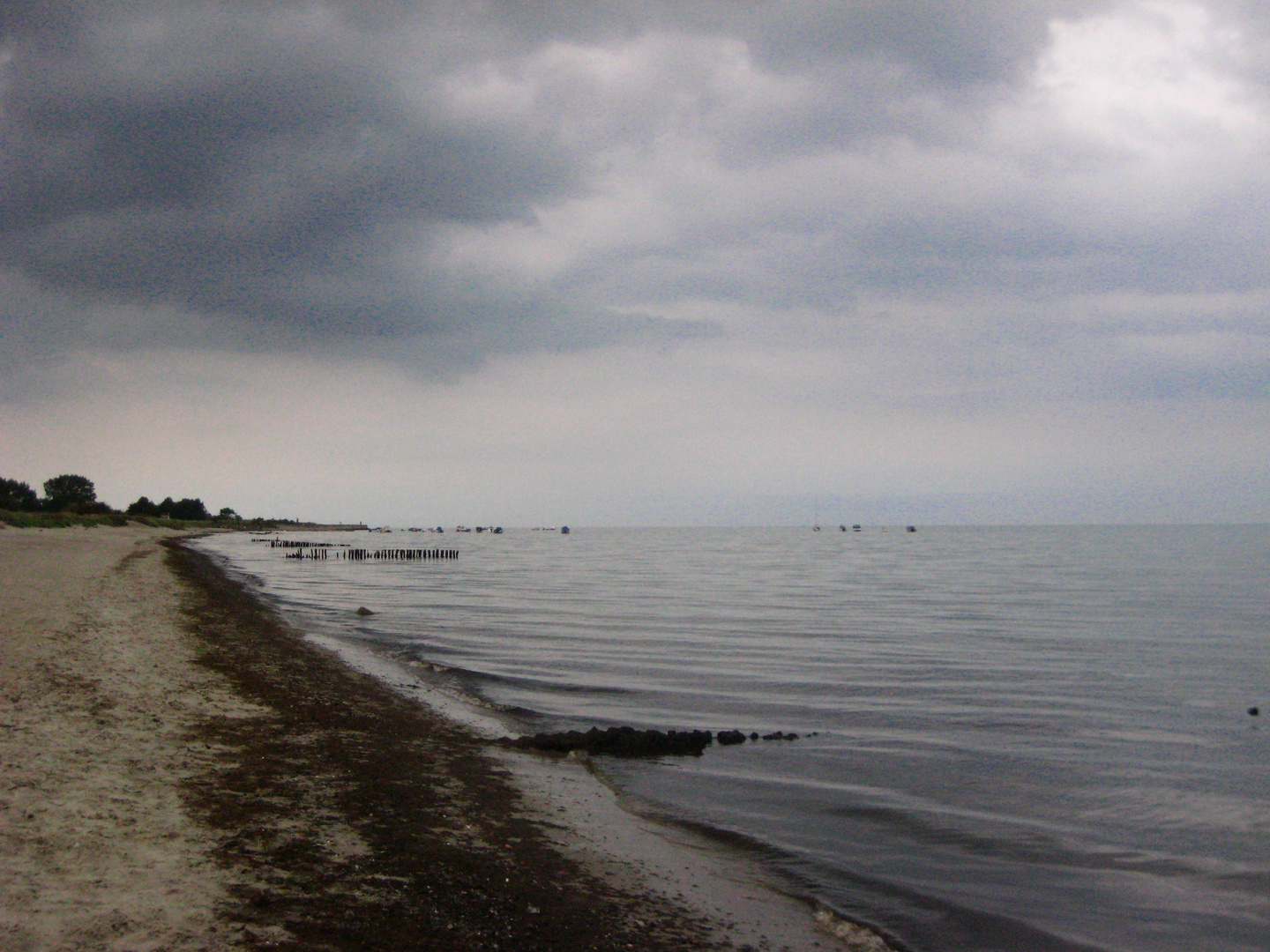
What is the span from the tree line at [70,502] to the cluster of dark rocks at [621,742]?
101581mm

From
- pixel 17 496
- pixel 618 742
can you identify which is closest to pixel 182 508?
pixel 17 496

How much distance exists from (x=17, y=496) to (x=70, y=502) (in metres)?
17.9

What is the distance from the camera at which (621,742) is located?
1263 centimetres

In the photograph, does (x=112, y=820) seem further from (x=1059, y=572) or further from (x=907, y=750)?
(x=1059, y=572)

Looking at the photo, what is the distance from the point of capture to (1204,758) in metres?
12.9

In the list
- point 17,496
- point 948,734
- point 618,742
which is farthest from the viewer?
point 17,496

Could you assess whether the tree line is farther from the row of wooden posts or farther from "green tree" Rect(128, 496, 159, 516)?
the row of wooden posts

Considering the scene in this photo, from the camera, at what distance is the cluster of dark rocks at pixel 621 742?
12477mm

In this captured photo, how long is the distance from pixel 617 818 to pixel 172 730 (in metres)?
5.77

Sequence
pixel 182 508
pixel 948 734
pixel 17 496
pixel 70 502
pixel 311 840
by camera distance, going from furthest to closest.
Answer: pixel 182 508, pixel 70 502, pixel 17 496, pixel 948 734, pixel 311 840

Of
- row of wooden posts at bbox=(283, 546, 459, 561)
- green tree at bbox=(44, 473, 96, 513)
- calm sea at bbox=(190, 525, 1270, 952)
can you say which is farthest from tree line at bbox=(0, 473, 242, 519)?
calm sea at bbox=(190, 525, 1270, 952)

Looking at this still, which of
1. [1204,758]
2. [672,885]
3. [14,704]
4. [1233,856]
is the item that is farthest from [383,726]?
[1204,758]

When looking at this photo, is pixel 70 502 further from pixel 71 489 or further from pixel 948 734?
pixel 948 734

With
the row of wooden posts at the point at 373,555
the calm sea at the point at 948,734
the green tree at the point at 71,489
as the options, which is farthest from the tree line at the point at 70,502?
the calm sea at the point at 948,734
